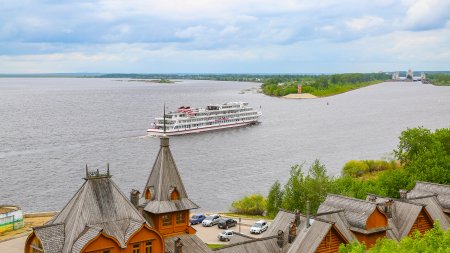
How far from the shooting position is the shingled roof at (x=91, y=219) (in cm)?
2698

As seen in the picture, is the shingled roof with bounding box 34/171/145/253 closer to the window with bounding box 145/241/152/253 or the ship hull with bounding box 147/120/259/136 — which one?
the window with bounding box 145/241/152/253

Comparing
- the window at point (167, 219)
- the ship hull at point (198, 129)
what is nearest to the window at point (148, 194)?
the window at point (167, 219)

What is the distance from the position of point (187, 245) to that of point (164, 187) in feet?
12.8

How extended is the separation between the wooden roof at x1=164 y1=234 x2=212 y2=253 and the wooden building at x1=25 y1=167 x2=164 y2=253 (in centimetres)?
138

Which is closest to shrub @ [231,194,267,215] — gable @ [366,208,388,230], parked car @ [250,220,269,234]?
parked car @ [250,220,269,234]

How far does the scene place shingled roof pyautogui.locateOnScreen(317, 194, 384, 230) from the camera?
3416 cm

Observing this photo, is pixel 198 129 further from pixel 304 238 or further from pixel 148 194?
pixel 304 238

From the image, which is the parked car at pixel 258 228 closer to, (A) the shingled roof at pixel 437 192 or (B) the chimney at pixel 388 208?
(A) the shingled roof at pixel 437 192

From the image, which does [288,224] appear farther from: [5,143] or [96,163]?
[5,143]

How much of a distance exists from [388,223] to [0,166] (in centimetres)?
7884

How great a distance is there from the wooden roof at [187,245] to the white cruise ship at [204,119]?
100126 millimetres

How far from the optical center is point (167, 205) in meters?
32.2

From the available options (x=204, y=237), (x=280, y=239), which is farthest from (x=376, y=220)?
(x=204, y=237)

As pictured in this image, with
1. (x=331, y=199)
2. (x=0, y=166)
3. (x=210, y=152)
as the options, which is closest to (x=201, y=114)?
(x=210, y=152)
